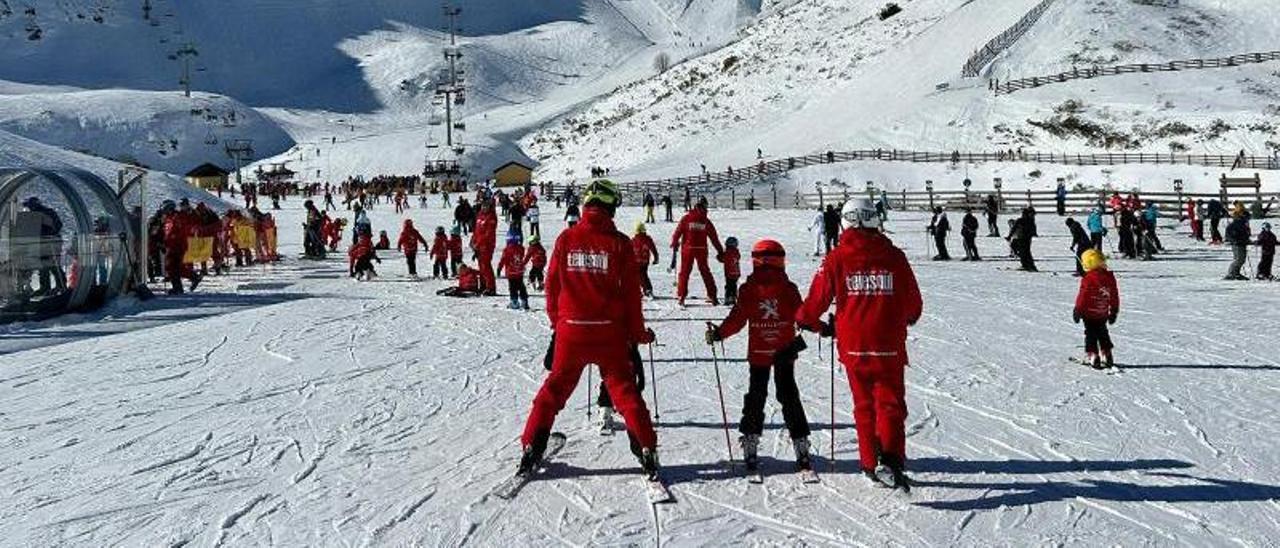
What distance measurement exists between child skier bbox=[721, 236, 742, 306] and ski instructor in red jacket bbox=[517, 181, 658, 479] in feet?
25.9

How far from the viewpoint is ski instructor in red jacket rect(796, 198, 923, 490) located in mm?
5477

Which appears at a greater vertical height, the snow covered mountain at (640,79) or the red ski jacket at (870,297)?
the snow covered mountain at (640,79)

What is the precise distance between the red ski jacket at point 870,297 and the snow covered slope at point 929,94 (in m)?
53.1

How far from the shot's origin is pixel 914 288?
5582 millimetres

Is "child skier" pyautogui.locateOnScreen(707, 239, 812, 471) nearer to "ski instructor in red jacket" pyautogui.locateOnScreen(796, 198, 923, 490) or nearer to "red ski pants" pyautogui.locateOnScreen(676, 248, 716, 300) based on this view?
"ski instructor in red jacket" pyautogui.locateOnScreen(796, 198, 923, 490)

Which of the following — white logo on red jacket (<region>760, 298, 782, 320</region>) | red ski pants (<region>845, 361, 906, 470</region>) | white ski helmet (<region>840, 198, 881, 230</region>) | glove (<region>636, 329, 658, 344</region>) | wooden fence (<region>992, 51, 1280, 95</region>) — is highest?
wooden fence (<region>992, 51, 1280, 95</region>)

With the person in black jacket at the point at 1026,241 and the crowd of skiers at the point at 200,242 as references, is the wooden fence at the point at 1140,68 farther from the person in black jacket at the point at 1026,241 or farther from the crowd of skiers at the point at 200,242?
the crowd of skiers at the point at 200,242

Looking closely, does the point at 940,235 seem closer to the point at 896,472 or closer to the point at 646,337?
the point at 896,472

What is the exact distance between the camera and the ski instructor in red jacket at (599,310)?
18.3 ft

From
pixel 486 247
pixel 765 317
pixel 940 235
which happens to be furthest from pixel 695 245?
pixel 940 235

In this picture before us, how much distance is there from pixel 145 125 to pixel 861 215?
104219 mm

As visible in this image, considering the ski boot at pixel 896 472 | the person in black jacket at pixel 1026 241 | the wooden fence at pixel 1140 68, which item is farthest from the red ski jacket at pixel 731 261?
the wooden fence at pixel 1140 68

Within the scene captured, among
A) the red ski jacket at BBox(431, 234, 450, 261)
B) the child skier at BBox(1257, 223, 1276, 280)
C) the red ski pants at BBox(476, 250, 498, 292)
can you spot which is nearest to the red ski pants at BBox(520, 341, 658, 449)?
the red ski pants at BBox(476, 250, 498, 292)

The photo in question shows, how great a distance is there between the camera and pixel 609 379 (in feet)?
18.4
